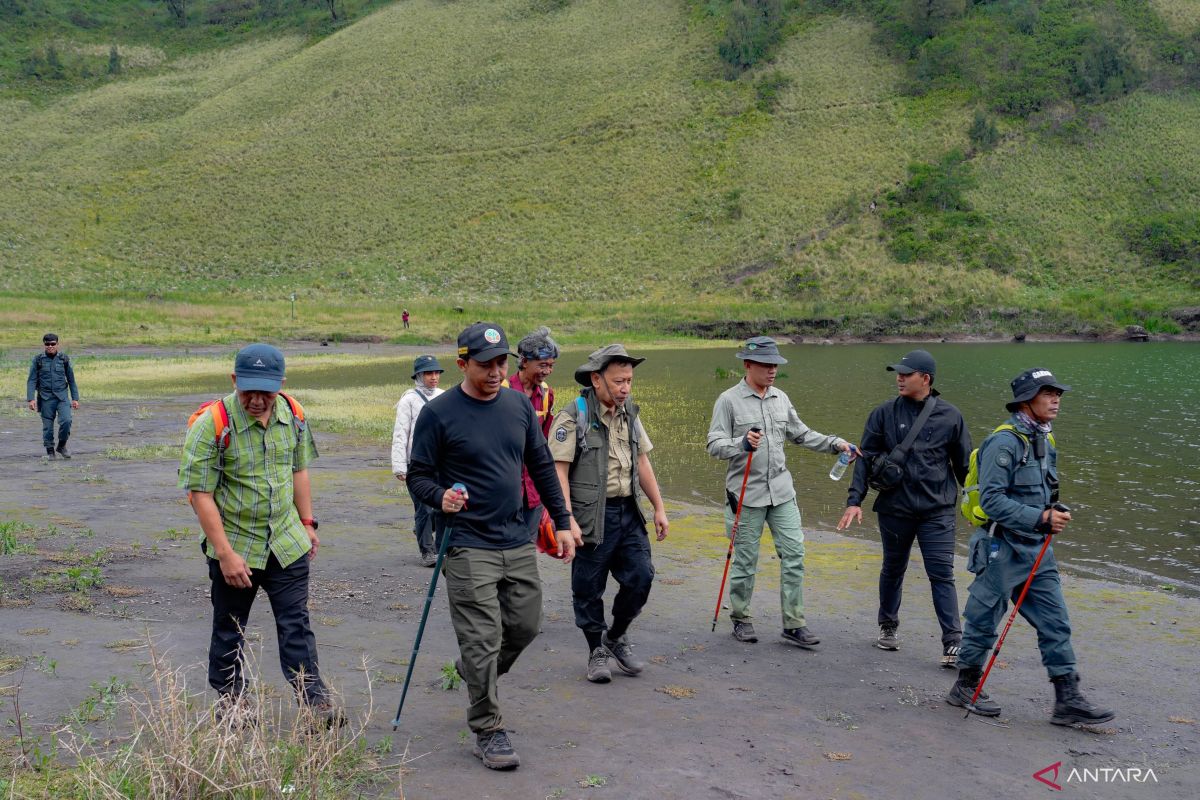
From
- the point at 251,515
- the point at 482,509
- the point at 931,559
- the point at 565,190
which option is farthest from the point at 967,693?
the point at 565,190

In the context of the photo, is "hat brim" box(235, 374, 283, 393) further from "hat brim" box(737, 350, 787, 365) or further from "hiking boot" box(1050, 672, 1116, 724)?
"hiking boot" box(1050, 672, 1116, 724)

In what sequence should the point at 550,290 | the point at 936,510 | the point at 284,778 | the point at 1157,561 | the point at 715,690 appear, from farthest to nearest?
the point at 550,290 → the point at 1157,561 → the point at 936,510 → the point at 715,690 → the point at 284,778

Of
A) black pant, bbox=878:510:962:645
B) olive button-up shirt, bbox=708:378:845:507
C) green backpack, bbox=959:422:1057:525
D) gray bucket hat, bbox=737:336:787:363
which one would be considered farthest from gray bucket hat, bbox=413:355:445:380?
green backpack, bbox=959:422:1057:525

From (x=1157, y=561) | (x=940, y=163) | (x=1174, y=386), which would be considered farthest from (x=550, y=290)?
(x=1157, y=561)

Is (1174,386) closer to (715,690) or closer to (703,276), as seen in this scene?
(715,690)

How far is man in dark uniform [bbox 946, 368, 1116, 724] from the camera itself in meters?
6.14

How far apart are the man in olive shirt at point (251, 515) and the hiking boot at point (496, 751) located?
812mm

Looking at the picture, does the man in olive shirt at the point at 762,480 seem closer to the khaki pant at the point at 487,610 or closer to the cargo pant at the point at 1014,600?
the cargo pant at the point at 1014,600

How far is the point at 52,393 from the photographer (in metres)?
16.3

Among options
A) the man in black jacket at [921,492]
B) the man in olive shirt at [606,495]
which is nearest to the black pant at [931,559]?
the man in black jacket at [921,492]

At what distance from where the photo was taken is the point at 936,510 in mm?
7469

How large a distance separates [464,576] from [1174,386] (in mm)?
32617

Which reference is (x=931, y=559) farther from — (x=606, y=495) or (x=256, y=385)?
(x=256, y=385)

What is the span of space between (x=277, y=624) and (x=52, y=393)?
12.9 m
